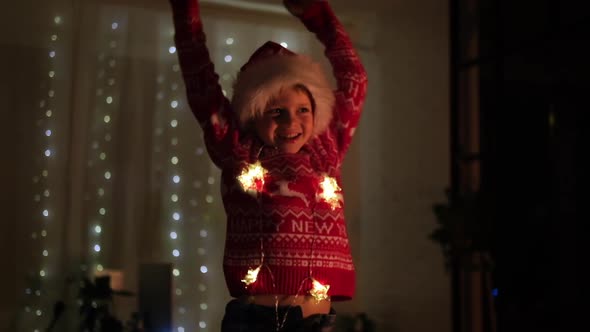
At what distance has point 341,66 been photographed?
1718mm

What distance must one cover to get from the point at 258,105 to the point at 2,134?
981mm

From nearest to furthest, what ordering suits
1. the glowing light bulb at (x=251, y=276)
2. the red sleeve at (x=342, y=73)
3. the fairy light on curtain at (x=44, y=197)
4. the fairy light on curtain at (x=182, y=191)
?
the glowing light bulb at (x=251, y=276) < the red sleeve at (x=342, y=73) < the fairy light on curtain at (x=44, y=197) < the fairy light on curtain at (x=182, y=191)

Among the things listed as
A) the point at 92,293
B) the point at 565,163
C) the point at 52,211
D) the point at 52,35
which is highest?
the point at 52,35

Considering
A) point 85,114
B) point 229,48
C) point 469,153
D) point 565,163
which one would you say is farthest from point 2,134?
point 565,163

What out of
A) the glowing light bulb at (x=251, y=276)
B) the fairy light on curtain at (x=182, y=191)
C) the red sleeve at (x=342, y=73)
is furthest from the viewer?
the fairy light on curtain at (x=182, y=191)

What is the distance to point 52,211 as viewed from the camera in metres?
2.20

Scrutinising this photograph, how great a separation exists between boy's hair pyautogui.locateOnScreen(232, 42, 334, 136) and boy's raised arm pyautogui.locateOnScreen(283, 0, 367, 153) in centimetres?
6

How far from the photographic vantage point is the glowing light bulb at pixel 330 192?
5.15 ft

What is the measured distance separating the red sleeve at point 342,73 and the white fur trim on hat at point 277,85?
0.06 meters

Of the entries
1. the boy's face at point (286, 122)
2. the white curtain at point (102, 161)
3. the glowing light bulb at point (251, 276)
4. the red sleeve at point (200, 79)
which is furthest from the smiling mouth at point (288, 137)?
the white curtain at point (102, 161)

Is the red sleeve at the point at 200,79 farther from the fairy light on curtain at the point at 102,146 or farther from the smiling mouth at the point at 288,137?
the fairy light on curtain at the point at 102,146

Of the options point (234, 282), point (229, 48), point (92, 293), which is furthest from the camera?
point (229, 48)

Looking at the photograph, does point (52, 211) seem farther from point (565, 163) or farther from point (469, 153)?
point (565, 163)

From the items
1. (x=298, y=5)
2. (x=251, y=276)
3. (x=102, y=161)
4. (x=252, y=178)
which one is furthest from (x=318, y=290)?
(x=102, y=161)
